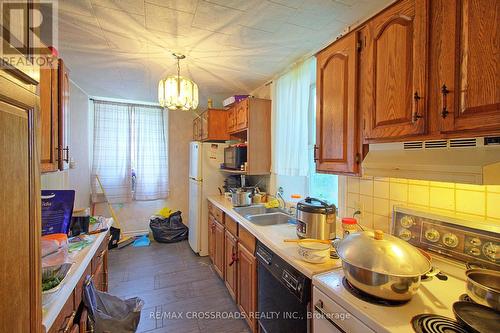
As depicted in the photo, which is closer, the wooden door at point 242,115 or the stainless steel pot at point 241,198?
the stainless steel pot at point 241,198

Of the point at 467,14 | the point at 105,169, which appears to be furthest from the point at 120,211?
the point at 467,14

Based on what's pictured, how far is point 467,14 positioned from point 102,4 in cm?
189

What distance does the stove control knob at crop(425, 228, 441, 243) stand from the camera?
1142mm

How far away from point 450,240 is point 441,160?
1.65ft

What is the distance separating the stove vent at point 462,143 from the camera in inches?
31.9

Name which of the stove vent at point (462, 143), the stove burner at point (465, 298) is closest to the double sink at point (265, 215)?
the stove burner at point (465, 298)

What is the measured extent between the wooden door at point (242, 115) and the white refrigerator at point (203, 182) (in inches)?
21.7

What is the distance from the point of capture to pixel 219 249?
2623mm

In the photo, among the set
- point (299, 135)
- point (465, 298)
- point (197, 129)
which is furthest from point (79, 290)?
point (197, 129)

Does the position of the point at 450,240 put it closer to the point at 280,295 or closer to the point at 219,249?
the point at 280,295

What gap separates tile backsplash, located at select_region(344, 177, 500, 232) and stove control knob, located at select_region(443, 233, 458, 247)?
11cm

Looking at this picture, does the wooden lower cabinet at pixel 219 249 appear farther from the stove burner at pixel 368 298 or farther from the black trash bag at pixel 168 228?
the stove burner at pixel 368 298

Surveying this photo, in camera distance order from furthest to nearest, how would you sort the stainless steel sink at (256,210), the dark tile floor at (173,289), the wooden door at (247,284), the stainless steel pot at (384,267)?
the stainless steel sink at (256,210) < the dark tile floor at (173,289) < the wooden door at (247,284) < the stainless steel pot at (384,267)

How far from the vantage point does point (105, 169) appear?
3.76 metres
